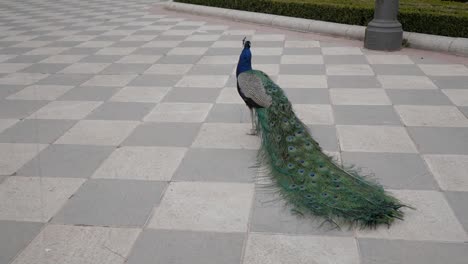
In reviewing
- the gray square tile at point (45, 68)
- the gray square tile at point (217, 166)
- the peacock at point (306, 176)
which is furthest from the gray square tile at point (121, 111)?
the gray square tile at point (45, 68)

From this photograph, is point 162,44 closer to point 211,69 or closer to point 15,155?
point 211,69

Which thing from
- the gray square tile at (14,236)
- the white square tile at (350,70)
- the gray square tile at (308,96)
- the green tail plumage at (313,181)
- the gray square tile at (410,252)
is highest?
the green tail plumage at (313,181)

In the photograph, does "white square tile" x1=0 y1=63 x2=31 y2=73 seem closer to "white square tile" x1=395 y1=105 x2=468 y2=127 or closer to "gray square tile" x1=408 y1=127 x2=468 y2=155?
"white square tile" x1=395 y1=105 x2=468 y2=127

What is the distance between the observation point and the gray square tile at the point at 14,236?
2.89m

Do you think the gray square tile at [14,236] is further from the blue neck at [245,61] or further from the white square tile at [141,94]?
the white square tile at [141,94]

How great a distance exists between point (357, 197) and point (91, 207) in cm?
193

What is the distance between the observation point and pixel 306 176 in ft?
10.4

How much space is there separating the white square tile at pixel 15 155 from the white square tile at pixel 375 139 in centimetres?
292

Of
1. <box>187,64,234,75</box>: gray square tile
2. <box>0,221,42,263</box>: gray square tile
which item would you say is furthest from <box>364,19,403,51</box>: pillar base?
<box>0,221,42,263</box>: gray square tile

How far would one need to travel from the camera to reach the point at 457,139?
4285mm

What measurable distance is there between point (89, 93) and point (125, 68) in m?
1.25

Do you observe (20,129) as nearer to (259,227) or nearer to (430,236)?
(259,227)

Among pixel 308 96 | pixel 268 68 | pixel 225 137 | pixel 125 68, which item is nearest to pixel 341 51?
pixel 268 68

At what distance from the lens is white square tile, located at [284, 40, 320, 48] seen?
809cm
